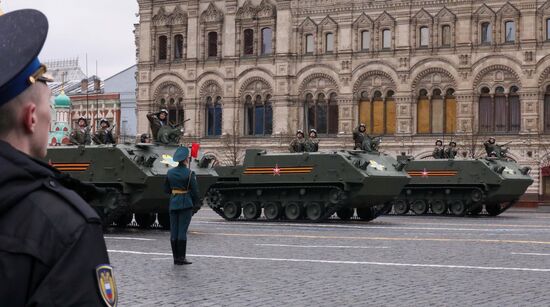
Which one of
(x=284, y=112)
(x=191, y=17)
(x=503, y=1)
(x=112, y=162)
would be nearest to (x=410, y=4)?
(x=503, y=1)

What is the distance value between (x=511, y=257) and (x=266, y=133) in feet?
142

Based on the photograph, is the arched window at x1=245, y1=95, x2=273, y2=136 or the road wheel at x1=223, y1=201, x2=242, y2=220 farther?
the arched window at x1=245, y1=95, x2=273, y2=136

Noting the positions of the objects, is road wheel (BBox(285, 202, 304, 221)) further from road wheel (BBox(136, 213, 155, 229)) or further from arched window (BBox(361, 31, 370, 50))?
arched window (BBox(361, 31, 370, 50))

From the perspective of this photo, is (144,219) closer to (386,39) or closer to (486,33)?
(486,33)

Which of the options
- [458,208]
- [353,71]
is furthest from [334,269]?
[353,71]

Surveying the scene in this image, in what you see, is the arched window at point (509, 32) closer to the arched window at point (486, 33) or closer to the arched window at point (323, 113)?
the arched window at point (486, 33)

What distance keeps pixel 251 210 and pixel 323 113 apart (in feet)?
90.9

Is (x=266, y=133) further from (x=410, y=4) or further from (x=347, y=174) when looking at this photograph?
(x=347, y=174)

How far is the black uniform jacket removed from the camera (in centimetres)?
241

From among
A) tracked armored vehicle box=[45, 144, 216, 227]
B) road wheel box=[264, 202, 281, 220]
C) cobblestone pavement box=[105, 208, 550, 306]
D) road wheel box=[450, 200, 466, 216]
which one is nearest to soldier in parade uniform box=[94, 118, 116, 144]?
tracked armored vehicle box=[45, 144, 216, 227]

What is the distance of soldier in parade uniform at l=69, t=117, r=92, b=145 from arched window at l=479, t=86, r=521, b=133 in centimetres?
3213

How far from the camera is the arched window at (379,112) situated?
5509cm

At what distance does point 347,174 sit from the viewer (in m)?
27.9

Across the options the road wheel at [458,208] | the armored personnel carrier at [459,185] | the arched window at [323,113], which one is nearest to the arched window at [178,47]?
the arched window at [323,113]
